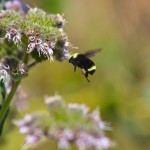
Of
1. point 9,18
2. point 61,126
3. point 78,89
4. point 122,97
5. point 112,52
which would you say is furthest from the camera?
point 112,52

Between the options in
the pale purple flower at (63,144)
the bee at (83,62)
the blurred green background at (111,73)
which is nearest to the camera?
the bee at (83,62)

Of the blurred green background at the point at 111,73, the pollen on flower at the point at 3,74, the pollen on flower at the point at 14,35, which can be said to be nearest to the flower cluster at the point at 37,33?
the pollen on flower at the point at 14,35

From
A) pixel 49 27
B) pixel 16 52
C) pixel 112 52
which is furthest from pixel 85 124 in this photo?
pixel 112 52

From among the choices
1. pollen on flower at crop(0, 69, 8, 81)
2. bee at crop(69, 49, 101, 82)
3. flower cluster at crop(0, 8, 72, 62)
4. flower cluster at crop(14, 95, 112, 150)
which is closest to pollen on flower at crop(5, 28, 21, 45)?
flower cluster at crop(0, 8, 72, 62)

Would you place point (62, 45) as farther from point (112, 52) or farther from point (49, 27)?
point (112, 52)

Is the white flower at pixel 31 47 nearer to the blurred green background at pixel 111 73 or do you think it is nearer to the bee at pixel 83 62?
the bee at pixel 83 62

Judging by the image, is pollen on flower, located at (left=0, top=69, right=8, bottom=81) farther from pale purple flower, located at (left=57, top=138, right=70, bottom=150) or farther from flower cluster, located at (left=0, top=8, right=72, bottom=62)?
pale purple flower, located at (left=57, top=138, right=70, bottom=150)
